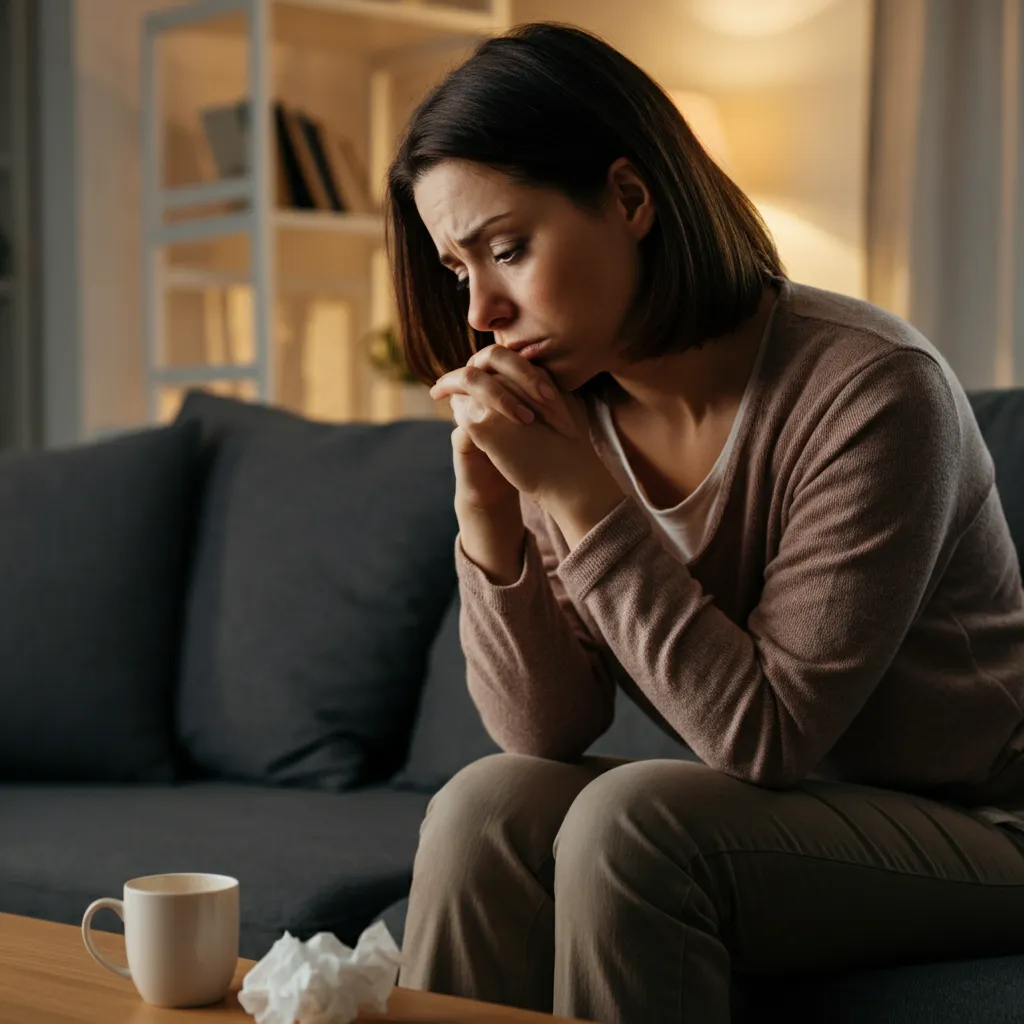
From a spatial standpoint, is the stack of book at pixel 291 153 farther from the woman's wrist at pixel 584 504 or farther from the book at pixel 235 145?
the woman's wrist at pixel 584 504

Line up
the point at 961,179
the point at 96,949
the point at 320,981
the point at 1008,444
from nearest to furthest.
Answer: the point at 320,981, the point at 96,949, the point at 1008,444, the point at 961,179

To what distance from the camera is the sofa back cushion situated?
63.3 inches

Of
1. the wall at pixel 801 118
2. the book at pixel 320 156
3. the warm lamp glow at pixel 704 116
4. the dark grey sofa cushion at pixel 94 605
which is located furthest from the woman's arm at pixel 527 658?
the book at pixel 320 156

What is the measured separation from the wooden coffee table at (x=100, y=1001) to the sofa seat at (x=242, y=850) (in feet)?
1.35

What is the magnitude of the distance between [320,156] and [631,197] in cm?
244

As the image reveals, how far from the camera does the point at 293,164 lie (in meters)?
3.56

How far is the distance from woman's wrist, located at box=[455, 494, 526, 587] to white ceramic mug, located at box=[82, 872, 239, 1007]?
17.4 inches

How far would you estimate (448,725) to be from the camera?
1.93 m

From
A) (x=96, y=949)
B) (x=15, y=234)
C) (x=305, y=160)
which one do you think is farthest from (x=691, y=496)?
(x=15, y=234)

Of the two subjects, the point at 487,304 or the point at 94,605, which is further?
the point at 94,605

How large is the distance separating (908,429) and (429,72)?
2.93 m

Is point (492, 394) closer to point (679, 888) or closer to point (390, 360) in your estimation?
point (679, 888)

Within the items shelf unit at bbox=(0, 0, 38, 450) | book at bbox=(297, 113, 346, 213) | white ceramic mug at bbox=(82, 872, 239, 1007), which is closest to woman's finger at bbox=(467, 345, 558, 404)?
white ceramic mug at bbox=(82, 872, 239, 1007)

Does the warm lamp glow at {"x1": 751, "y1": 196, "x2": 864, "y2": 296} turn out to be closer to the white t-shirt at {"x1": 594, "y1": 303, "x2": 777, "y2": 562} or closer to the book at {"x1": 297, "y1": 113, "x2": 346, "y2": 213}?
the book at {"x1": 297, "y1": 113, "x2": 346, "y2": 213}
